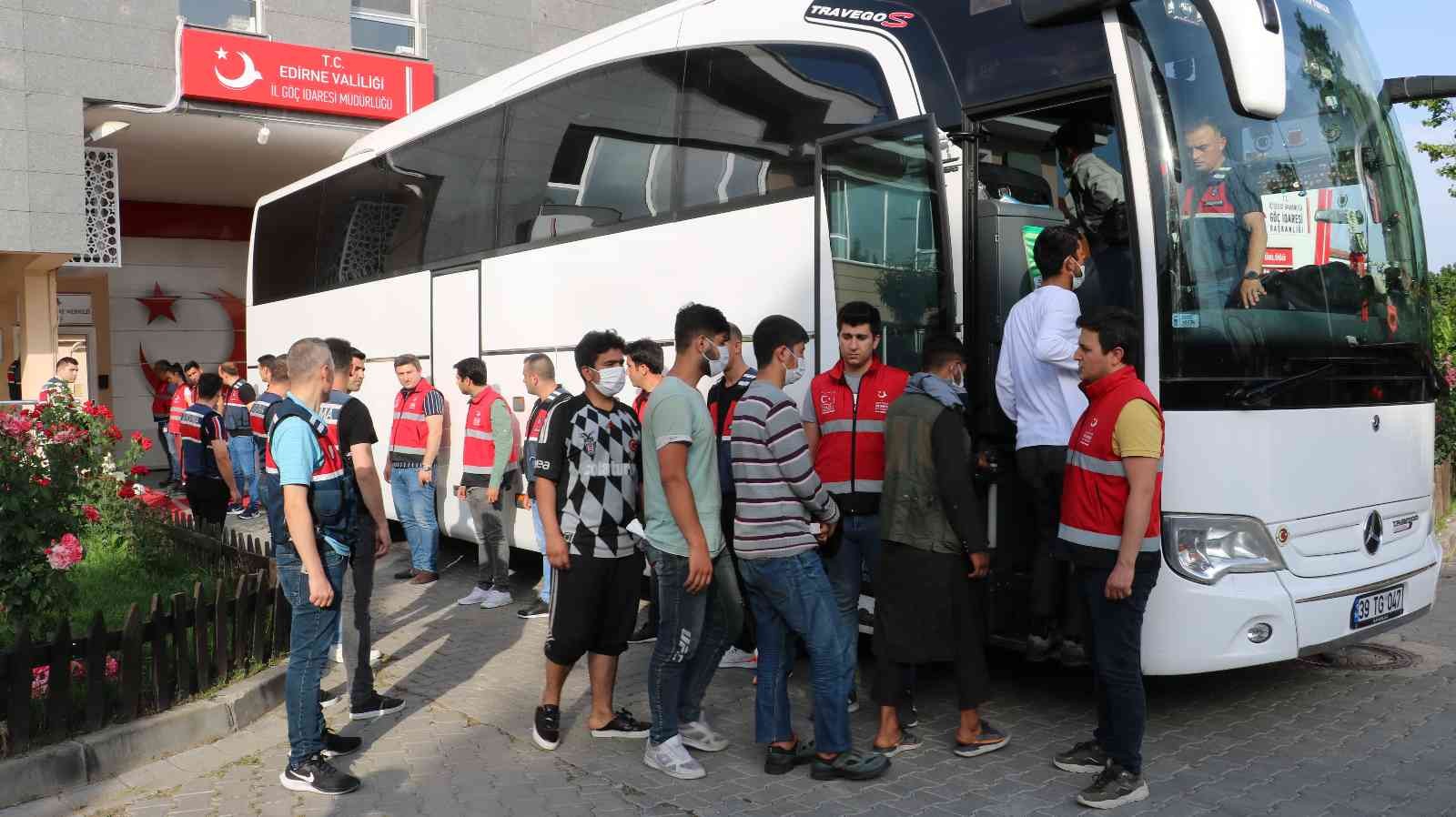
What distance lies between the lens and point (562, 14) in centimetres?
1994

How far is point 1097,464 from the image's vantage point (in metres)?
4.48

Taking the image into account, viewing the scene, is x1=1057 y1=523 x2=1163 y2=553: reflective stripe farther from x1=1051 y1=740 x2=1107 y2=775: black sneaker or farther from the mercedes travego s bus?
x1=1051 y1=740 x2=1107 y2=775: black sneaker

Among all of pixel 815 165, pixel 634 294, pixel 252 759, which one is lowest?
pixel 252 759

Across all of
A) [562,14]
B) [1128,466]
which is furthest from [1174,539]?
[562,14]

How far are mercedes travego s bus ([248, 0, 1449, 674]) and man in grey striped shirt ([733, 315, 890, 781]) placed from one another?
983 mm

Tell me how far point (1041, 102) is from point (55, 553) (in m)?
5.27

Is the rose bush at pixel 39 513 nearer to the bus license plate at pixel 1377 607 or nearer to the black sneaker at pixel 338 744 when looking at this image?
the black sneaker at pixel 338 744

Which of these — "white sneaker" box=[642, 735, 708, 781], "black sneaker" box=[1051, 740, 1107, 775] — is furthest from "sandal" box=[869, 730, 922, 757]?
"white sneaker" box=[642, 735, 708, 781]

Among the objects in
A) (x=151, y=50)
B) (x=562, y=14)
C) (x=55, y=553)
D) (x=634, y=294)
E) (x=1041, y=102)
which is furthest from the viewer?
(x=562, y=14)

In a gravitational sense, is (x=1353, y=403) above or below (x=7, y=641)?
above

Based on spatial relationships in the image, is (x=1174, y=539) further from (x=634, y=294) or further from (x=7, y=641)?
(x=7, y=641)

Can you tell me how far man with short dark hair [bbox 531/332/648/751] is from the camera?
202 inches

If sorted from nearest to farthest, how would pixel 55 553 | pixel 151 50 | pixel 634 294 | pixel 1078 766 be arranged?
pixel 1078 766 → pixel 55 553 → pixel 634 294 → pixel 151 50

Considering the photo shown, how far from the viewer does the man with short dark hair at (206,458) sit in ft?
34.5
